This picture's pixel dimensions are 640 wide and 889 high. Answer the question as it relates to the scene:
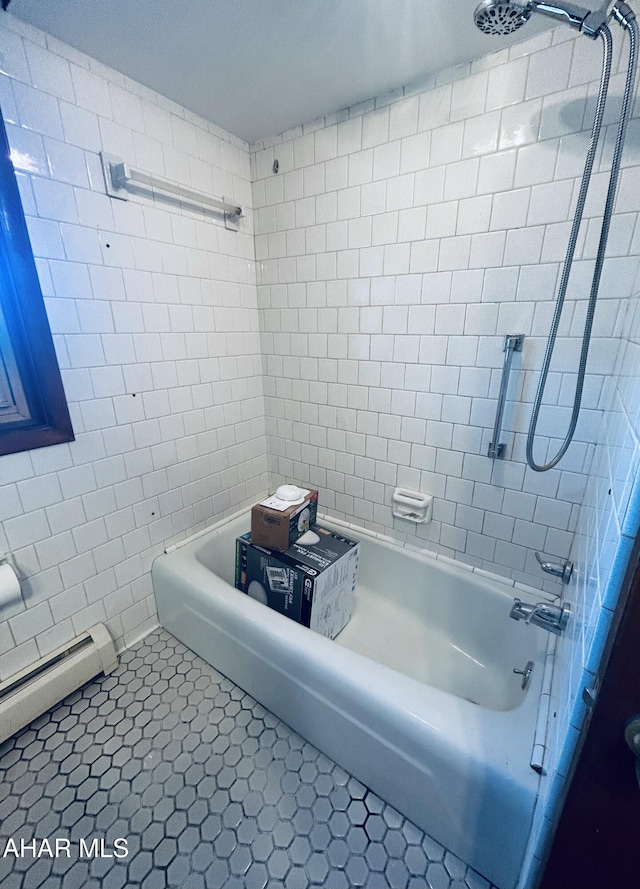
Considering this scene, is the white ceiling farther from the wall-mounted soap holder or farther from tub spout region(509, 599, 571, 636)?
tub spout region(509, 599, 571, 636)

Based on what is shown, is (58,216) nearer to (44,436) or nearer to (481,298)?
(44,436)

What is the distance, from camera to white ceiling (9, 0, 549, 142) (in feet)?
3.32

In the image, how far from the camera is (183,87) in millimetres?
1338

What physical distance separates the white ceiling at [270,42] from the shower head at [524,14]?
248mm

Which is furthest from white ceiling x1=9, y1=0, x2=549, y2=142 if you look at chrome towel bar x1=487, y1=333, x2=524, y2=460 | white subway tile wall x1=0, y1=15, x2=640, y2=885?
chrome towel bar x1=487, y1=333, x2=524, y2=460

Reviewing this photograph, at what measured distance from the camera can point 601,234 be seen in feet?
3.31

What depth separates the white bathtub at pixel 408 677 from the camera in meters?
0.90

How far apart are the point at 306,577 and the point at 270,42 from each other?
1.80 metres

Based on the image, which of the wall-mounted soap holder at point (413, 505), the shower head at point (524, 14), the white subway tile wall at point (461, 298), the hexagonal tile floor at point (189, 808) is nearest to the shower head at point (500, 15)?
the shower head at point (524, 14)

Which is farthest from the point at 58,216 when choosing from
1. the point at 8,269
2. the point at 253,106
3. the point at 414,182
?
the point at 414,182

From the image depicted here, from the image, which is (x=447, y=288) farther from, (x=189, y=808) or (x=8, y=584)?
(x=189, y=808)

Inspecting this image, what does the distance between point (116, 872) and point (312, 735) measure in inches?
23.6

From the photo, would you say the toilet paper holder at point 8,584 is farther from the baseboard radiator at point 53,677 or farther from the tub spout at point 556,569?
the tub spout at point 556,569

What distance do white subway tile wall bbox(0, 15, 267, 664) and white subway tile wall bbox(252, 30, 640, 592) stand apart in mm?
322
